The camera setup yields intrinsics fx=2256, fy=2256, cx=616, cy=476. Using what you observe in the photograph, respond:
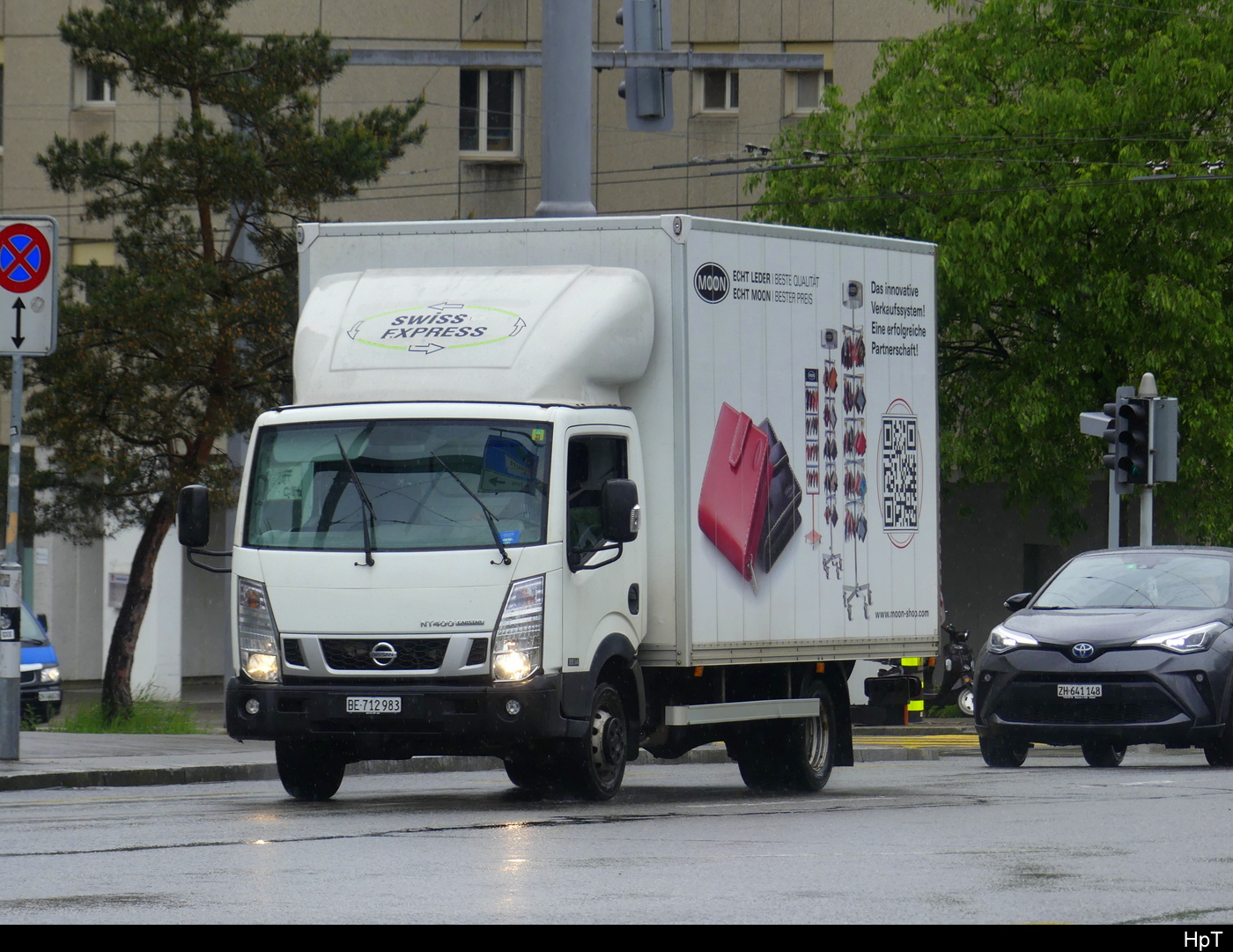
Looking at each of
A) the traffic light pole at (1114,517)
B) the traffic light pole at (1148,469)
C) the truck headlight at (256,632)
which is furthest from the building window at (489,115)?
the truck headlight at (256,632)

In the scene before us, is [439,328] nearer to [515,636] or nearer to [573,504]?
[573,504]

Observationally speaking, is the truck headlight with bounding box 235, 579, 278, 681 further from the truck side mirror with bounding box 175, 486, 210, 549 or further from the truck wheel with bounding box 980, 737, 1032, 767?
the truck wheel with bounding box 980, 737, 1032, 767

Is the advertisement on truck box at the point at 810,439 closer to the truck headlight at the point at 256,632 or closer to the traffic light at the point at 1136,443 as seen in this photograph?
the truck headlight at the point at 256,632

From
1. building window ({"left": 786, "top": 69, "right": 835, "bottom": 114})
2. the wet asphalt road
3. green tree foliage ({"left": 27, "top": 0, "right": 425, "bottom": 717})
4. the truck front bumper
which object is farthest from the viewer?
building window ({"left": 786, "top": 69, "right": 835, "bottom": 114})

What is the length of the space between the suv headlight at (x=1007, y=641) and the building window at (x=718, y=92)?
2435cm

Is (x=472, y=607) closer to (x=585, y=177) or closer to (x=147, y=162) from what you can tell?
(x=585, y=177)

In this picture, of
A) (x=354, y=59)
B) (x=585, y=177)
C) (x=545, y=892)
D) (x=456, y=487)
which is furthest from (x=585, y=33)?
(x=545, y=892)

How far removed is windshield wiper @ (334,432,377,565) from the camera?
12539mm

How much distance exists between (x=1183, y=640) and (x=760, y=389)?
4487 mm

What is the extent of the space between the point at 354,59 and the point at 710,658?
31.0ft

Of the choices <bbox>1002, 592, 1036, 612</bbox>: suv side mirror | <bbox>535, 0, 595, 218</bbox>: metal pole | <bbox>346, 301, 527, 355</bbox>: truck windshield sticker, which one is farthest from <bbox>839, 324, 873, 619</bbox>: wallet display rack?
<bbox>535, 0, 595, 218</bbox>: metal pole

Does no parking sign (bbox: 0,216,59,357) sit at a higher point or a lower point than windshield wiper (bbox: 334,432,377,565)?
higher

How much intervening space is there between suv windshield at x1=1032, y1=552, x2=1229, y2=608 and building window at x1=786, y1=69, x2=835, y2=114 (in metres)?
22.7

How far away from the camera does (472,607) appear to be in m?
12.4
